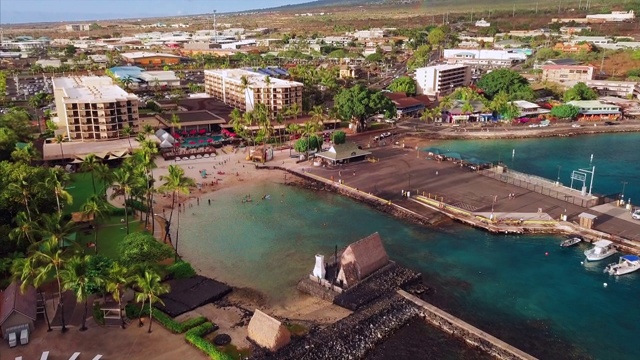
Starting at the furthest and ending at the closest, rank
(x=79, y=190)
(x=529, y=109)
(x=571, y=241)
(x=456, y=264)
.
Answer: (x=529, y=109), (x=79, y=190), (x=571, y=241), (x=456, y=264)

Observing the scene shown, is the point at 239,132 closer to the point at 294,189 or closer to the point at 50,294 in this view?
the point at 294,189

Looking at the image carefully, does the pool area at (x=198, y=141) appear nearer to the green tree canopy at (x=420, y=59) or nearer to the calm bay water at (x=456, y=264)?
the calm bay water at (x=456, y=264)

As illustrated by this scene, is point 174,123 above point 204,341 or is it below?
above

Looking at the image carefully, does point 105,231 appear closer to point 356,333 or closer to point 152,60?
point 356,333

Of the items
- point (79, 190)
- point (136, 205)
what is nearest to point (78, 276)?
point (136, 205)

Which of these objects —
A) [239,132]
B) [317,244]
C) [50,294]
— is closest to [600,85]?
[239,132]

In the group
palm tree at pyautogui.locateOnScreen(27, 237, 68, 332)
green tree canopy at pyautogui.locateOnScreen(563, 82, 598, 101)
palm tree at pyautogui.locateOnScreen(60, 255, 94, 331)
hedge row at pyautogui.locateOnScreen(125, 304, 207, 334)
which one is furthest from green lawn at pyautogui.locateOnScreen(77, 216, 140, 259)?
green tree canopy at pyautogui.locateOnScreen(563, 82, 598, 101)
